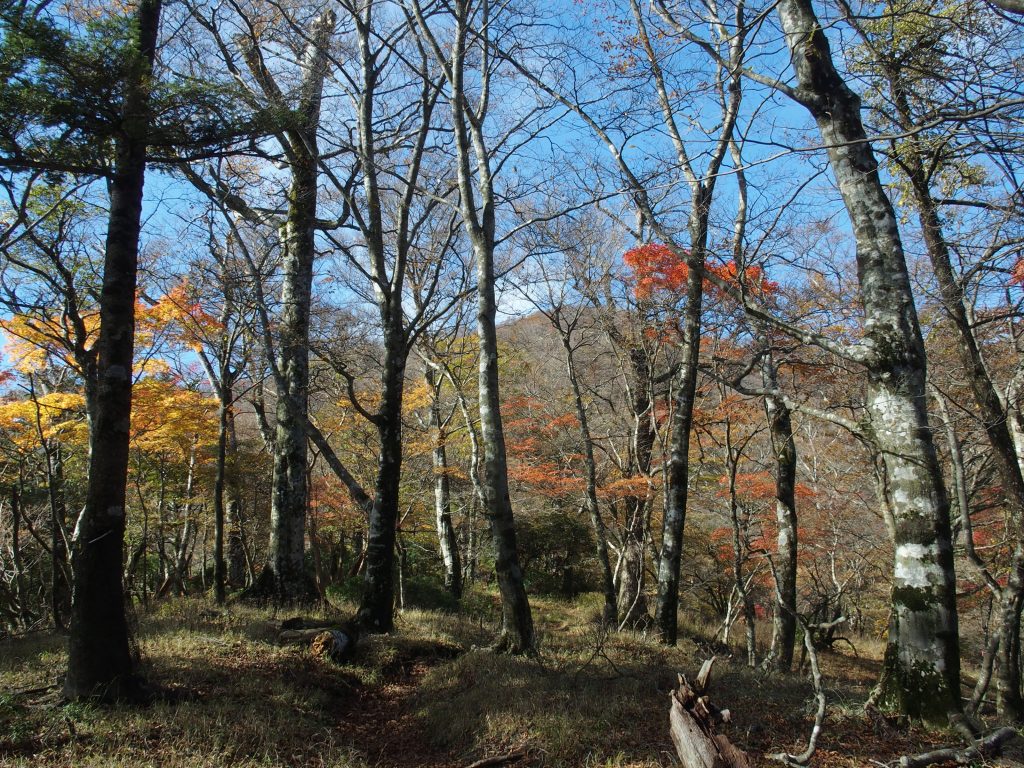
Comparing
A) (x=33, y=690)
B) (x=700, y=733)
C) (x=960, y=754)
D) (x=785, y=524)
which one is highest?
(x=785, y=524)

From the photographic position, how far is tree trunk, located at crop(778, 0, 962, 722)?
14.2ft

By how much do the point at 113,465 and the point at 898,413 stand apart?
20.4 feet

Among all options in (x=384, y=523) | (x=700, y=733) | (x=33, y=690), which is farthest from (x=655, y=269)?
(x=33, y=690)

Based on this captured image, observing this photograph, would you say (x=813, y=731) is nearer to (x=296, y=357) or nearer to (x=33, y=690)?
(x=33, y=690)

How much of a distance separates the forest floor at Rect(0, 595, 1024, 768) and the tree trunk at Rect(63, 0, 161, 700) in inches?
13.8

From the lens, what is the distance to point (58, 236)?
8641 millimetres

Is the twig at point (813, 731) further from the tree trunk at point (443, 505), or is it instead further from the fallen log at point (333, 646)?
the tree trunk at point (443, 505)

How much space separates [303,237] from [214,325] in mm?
3281

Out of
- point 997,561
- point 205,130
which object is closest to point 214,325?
point 205,130

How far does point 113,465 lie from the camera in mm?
4633

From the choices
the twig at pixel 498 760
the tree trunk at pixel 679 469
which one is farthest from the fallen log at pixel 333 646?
the tree trunk at pixel 679 469

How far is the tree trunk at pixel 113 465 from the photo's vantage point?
176 inches

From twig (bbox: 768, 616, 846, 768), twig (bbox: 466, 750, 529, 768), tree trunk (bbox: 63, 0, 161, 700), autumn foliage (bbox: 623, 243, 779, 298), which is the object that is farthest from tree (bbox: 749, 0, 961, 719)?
tree trunk (bbox: 63, 0, 161, 700)

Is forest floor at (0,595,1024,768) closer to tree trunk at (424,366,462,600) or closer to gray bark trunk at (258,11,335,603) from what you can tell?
gray bark trunk at (258,11,335,603)
